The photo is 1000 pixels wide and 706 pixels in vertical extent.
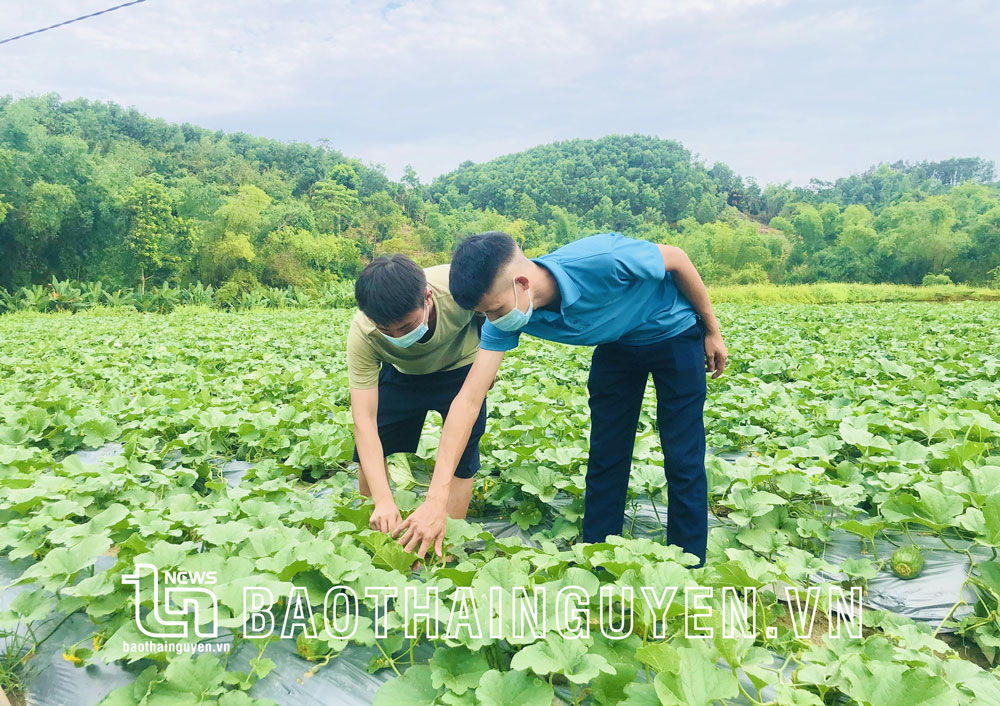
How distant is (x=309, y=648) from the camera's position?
1.59 metres

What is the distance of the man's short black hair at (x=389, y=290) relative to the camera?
1.94 meters

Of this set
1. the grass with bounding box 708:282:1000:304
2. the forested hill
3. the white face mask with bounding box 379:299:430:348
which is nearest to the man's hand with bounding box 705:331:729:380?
the white face mask with bounding box 379:299:430:348

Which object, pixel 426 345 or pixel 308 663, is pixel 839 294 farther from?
pixel 308 663

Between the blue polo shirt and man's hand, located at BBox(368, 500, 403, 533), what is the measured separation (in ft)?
1.94

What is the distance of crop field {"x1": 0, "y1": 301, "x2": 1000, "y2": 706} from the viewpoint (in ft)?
4.67

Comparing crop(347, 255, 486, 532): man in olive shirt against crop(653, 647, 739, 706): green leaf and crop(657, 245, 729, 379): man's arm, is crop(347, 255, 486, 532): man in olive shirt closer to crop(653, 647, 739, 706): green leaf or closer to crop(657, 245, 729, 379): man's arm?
crop(657, 245, 729, 379): man's arm

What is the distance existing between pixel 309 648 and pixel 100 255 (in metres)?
31.7

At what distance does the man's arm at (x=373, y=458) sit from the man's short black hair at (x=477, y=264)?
635 millimetres

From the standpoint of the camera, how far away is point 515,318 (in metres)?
1.89

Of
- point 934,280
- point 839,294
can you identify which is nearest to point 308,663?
point 839,294

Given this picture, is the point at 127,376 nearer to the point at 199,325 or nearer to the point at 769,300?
the point at 199,325

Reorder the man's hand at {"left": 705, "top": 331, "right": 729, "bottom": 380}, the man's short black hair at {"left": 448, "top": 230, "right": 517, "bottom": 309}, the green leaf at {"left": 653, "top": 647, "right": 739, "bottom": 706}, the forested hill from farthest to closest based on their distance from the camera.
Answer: the forested hill < the man's hand at {"left": 705, "top": 331, "right": 729, "bottom": 380} < the man's short black hair at {"left": 448, "top": 230, "right": 517, "bottom": 309} < the green leaf at {"left": 653, "top": 647, "right": 739, "bottom": 706}

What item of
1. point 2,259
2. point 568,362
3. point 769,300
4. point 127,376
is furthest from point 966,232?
point 2,259

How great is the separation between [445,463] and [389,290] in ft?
1.82
